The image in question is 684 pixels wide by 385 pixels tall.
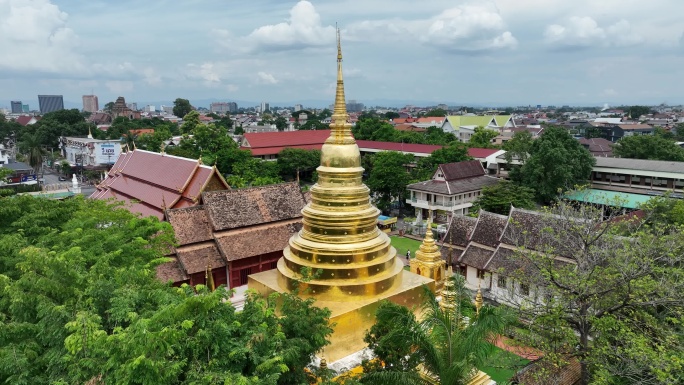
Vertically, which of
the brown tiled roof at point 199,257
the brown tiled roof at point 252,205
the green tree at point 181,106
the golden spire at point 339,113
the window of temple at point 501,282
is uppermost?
the green tree at point 181,106

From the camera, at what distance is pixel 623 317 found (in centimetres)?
1268

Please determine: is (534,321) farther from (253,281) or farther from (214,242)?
(214,242)

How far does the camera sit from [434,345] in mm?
9461

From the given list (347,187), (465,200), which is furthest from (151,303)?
(465,200)

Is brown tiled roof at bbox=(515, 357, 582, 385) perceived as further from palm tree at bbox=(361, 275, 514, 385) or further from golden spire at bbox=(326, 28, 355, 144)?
golden spire at bbox=(326, 28, 355, 144)

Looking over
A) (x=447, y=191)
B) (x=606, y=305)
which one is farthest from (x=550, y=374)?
(x=447, y=191)

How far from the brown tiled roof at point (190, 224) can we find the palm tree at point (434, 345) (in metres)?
14.1

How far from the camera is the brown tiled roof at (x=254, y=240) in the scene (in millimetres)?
21781

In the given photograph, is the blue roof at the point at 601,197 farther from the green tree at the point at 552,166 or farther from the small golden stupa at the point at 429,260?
the small golden stupa at the point at 429,260

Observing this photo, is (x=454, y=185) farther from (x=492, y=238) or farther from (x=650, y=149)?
(x=650, y=149)

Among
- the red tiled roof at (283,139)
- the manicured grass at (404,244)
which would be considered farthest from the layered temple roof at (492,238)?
the red tiled roof at (283,139)

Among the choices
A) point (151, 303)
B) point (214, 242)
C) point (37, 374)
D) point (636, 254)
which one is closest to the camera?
point (37, 374)

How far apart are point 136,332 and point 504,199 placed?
108 feet

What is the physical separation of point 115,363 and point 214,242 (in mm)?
15693
